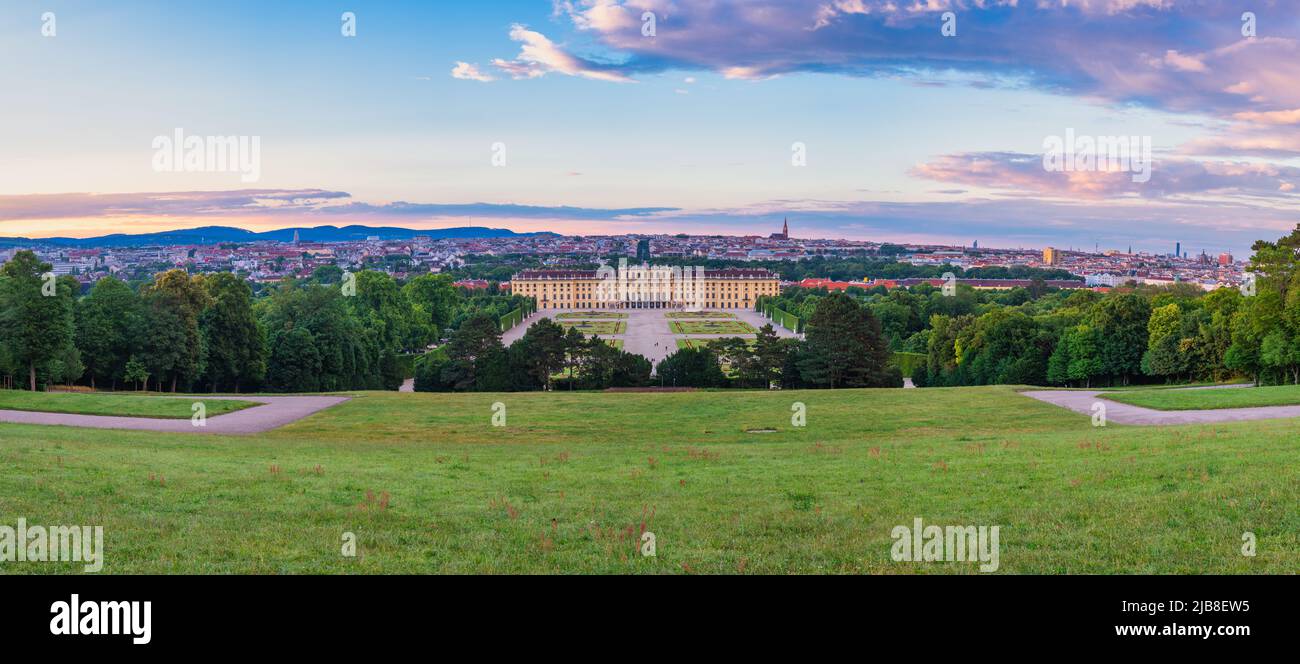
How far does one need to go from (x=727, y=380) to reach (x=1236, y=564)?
42850 mm

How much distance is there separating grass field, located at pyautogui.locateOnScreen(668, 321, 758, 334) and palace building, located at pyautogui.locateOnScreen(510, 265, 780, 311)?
4867 centimetres

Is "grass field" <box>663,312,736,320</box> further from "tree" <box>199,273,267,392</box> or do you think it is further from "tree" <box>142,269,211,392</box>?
"tree" <box>142,269,211,392</box>

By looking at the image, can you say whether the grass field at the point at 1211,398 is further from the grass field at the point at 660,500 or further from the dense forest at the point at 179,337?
the dense forest at the point at 179,337

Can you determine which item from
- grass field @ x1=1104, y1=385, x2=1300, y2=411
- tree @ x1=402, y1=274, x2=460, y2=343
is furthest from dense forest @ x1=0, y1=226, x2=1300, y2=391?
tree @ x1=402, y1=274, x2=460, y2=343

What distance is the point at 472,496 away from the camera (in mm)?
13000

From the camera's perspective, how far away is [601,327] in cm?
10450

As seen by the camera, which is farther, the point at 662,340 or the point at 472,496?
the point at 662,340

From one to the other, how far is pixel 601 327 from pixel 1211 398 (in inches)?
3139

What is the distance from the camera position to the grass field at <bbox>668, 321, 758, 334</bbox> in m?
96.2

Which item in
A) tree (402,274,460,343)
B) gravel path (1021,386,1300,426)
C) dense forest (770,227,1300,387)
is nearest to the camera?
gravel path (1021,386,1300,426)

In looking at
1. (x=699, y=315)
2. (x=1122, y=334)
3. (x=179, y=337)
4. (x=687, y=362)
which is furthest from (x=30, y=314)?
(x=699, y=315)
